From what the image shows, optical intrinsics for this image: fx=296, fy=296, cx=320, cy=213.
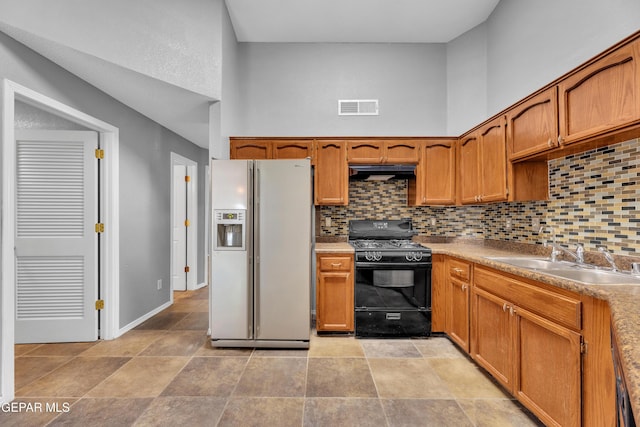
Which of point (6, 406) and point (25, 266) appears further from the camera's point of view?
point (25, 266)

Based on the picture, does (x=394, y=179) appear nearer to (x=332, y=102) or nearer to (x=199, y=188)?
(x=332, y=102)

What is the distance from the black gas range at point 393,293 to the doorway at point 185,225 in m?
2.91

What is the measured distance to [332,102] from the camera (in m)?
3.48

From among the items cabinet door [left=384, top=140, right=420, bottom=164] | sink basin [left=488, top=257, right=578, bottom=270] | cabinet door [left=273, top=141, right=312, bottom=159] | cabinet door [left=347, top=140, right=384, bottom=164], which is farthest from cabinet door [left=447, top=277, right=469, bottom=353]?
cabinet door [left=273, top=141, right=312, bottom=159]

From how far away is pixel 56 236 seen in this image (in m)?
2.74

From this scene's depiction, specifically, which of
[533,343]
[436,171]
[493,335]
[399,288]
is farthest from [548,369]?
[436,171]

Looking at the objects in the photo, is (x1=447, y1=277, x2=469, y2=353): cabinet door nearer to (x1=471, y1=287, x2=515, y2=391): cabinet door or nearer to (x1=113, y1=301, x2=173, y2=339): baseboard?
(x1=471, y1=287, x2=515, y2=391): cabinet door

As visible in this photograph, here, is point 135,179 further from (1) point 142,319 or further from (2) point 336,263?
(2) point 336,263

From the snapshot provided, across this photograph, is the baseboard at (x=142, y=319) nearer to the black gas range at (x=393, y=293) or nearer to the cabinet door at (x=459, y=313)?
the black gas range at (x=393, y=293)

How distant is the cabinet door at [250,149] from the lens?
314cm

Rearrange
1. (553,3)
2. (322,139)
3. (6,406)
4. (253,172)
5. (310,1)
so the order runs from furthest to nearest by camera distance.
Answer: (322,139) < (310,1) < (253,172) < (553,3) < (6,406)

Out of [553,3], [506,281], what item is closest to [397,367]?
[506,281]

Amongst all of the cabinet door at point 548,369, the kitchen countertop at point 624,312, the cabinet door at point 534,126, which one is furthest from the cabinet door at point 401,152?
the cabinet door at point 548,369

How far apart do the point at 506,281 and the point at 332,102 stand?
8.44 feet
